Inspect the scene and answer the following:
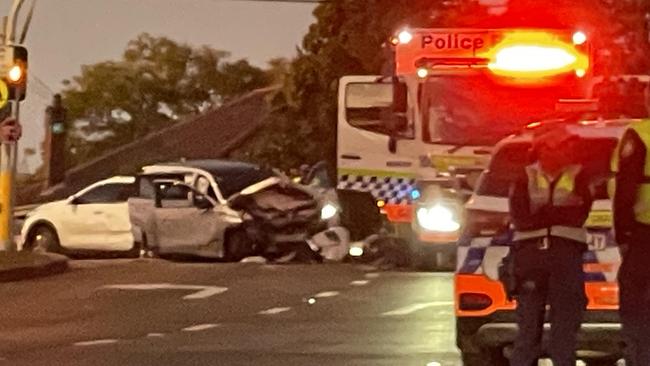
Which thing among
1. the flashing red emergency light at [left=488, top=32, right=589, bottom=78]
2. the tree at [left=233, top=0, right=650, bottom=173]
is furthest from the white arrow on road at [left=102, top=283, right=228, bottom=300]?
the tree at [left=233, top=0, right=650, bottom=173]

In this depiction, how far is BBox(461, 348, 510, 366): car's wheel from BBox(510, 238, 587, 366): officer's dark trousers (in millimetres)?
1035

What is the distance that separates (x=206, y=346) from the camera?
14.1 m

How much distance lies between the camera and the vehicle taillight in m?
10.4

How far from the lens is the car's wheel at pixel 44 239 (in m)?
27.9

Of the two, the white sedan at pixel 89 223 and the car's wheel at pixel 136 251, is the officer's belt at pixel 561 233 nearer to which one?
the car's wheel at pixel 136 251

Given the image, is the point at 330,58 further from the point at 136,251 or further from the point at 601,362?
the point at 601,362

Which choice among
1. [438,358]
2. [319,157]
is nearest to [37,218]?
[438,358]

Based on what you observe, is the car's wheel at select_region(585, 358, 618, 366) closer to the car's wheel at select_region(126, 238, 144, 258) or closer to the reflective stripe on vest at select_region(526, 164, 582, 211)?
the reflective stripe on vest at select_region(526, 164, 582, 211)

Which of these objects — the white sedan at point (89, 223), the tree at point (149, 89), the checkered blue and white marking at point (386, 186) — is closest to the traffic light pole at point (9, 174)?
Answer: the white sedan at point (89, 223)

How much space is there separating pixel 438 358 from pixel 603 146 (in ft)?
10.3

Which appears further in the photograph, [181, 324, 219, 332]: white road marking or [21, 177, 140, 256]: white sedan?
[21, 177, 140, 256]: white sedan

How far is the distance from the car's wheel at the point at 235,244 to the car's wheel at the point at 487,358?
1461 cm

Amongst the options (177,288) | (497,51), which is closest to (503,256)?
(177,288)

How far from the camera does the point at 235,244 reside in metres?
25.5
